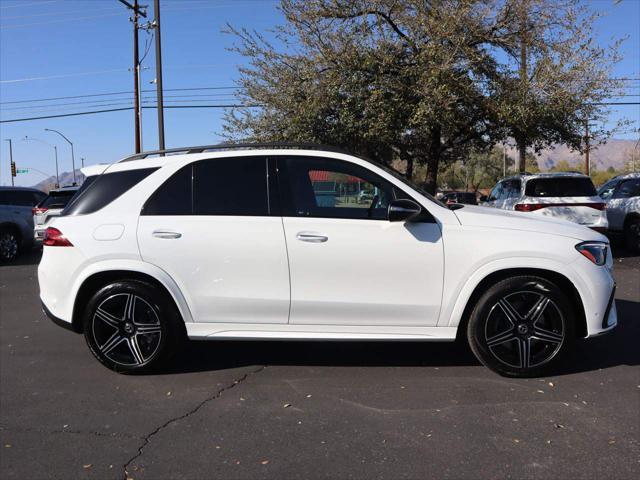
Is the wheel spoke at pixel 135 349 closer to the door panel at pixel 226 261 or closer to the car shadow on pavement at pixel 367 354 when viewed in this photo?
the car shadow on pavement at pixel 367 354

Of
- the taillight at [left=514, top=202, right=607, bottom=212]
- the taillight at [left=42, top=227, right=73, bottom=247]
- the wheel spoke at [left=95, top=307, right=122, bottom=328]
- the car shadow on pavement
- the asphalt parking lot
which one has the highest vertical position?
the taillight at [left=514, top=202, right=607, bottom=212]

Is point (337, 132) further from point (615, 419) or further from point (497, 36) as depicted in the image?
point (615, 419)

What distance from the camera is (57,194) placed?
12.7 meters

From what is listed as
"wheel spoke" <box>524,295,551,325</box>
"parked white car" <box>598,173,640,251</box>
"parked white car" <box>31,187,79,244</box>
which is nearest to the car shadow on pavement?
"wheel spoke" <box>524,295,551,325</box>

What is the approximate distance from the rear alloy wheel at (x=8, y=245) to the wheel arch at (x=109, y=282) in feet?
29.7

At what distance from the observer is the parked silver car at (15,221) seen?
1212 cm

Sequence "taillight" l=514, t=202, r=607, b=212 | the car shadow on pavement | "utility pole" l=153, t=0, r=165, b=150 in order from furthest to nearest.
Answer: "utility pole" l=153, t=0, r=165, b=150
"taillight" l=514, t=202, r=607, b=212
the car shadow on pavement

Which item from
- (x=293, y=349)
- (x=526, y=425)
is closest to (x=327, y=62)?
(x=293, y=349)

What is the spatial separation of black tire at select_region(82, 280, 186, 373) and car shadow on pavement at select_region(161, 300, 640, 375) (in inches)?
11.2

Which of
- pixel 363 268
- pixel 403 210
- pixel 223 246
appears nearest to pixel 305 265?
pixel 363 268

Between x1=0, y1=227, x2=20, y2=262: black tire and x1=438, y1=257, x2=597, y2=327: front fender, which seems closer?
x1=438, y1=257, x2=597, y2=327: front fender

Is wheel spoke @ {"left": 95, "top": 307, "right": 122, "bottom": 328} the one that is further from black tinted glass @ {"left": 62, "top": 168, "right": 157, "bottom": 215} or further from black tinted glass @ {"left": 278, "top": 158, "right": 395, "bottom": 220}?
black tinted glass @ {"left": 278, "top": 158, "right": 395, "bottom": 220}

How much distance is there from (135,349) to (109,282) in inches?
23.8

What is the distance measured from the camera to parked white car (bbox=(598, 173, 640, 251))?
11.7 meters
